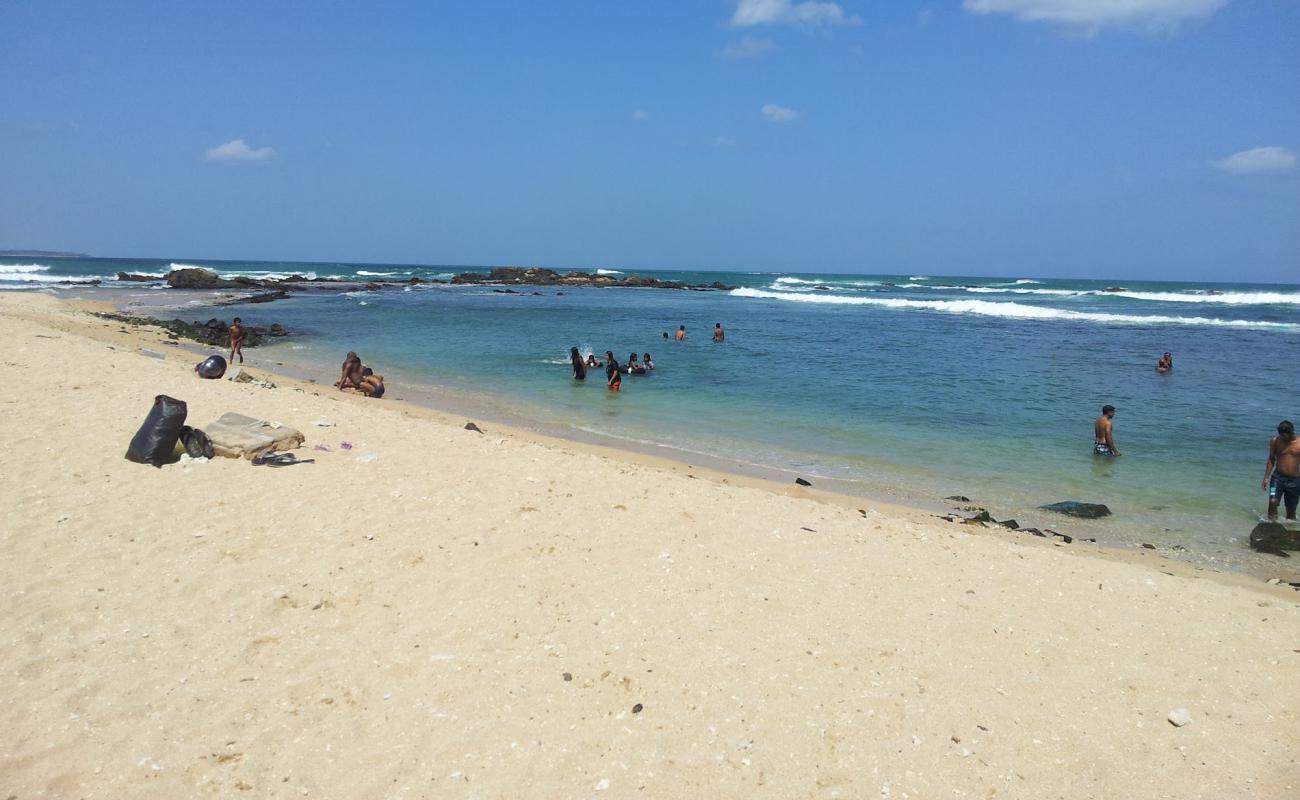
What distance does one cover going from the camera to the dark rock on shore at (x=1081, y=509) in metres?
8.53

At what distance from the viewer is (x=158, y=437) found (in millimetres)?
7020

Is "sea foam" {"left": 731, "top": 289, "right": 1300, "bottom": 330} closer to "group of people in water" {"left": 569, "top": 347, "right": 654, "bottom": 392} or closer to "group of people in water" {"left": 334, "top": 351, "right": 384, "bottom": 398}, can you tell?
"group of people in water" {"left": 569, "top": 347, "right": 654, "bottom": 392}

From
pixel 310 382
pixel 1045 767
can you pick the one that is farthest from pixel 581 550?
pixel 310 382

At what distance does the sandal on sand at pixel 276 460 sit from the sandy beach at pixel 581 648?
292 mm

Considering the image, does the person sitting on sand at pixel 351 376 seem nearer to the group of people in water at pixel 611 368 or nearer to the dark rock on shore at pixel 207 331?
the group of people in water at pixel 611 368

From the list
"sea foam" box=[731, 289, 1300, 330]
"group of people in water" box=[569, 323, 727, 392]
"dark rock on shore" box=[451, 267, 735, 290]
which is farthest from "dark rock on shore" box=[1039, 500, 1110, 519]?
"dark rock on shore" box=[451, 267, 735, 290]

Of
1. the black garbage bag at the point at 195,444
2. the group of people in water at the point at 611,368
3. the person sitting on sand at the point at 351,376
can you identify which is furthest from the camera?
the group of people in water at the point at 611,368

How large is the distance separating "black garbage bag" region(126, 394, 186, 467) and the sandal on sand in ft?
2.44

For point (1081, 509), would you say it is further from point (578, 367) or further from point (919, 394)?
point (578, 367)

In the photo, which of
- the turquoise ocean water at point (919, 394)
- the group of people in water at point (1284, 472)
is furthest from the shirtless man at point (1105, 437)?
the group of people in water at point (1284, 472)

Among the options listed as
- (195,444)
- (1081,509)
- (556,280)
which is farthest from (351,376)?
(556,280)

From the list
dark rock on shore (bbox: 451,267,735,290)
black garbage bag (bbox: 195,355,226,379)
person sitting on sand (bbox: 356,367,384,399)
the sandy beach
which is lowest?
the sandy beach

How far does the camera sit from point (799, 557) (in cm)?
574

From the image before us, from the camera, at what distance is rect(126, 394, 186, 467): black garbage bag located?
7.00 meters
